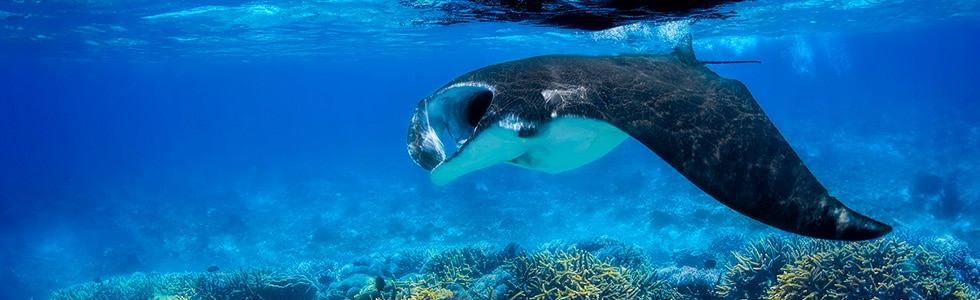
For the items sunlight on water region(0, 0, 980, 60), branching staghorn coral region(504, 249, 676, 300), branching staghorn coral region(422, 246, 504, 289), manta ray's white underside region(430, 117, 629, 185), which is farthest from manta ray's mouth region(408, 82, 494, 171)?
Result: sunlight on water region(0, 0, 980, 60)

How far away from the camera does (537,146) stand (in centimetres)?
359

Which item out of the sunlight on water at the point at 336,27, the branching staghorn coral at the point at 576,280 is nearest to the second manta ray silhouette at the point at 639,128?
the branching staghorn coral at the point at 576,280

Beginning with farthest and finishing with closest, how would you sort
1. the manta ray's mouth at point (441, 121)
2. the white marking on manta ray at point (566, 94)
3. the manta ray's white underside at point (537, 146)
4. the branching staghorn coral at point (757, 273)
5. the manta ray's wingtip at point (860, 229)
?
the branching staghorn coral at point (757, 273)
the manta ray's mouth at point (441, 121)
the manta ray's white underside at point (537, 146)
the white marking on manta ray at point (566, 94)
the manta ray's wingtip at point (860, 229)

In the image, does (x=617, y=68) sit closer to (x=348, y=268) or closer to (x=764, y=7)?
(x=348, y=268)

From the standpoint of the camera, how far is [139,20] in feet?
64.7

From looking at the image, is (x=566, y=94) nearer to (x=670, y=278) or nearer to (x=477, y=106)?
(x=477, y=106)

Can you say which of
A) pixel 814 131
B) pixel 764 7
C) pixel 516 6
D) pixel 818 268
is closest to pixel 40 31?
pixel 516 6

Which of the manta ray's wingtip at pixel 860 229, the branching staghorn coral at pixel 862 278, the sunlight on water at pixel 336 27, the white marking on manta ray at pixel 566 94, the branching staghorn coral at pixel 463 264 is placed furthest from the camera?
the sunlight on water at pixel 336 27

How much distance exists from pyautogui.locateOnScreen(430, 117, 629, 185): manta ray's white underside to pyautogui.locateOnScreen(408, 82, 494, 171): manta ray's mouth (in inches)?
18.4

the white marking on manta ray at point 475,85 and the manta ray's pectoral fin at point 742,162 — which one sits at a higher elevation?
the white marking on manta ray at point 475,85

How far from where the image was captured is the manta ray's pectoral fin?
2.19 metres

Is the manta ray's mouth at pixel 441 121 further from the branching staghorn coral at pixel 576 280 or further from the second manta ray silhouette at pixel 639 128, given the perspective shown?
the branching staghorn coral at pixel 576 280

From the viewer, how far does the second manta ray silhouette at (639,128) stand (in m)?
2.24

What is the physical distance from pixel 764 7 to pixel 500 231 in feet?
44.5
